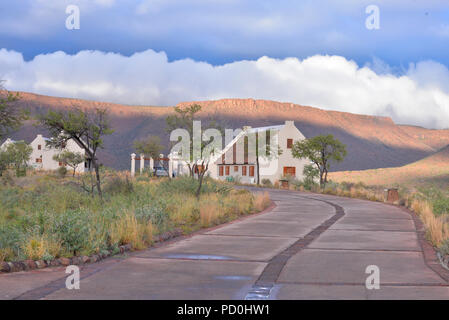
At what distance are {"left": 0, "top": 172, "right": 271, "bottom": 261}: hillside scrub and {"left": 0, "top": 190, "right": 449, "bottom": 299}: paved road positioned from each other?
0.67 m

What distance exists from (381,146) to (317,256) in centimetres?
13472

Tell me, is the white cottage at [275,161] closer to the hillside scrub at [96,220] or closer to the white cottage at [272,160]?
the white cottage at [272,160]

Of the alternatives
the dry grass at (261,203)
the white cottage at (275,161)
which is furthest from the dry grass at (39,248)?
the white cottage at (275,161)

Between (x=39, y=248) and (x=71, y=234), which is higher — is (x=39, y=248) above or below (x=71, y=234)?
below

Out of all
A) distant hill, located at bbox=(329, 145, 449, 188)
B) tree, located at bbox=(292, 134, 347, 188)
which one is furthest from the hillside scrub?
distant hill, located at bbox=(329, 145, 449, 188)

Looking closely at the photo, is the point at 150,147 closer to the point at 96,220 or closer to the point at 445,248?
the point at 96,220

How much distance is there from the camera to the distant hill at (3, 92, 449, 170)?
12219 centimetres

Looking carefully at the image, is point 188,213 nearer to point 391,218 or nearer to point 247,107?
point 391,218

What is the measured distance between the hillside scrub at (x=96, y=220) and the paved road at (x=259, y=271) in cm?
67

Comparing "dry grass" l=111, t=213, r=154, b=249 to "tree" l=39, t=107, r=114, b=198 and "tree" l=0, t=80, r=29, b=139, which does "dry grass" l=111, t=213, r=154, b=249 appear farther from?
"tree" l=39, t=107, r=114, b=198

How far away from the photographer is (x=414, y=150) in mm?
142375

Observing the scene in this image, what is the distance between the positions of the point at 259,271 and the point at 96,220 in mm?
5746

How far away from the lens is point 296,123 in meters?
138

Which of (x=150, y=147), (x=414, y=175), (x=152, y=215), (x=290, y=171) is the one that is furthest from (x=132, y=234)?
(x=414, y=175)
